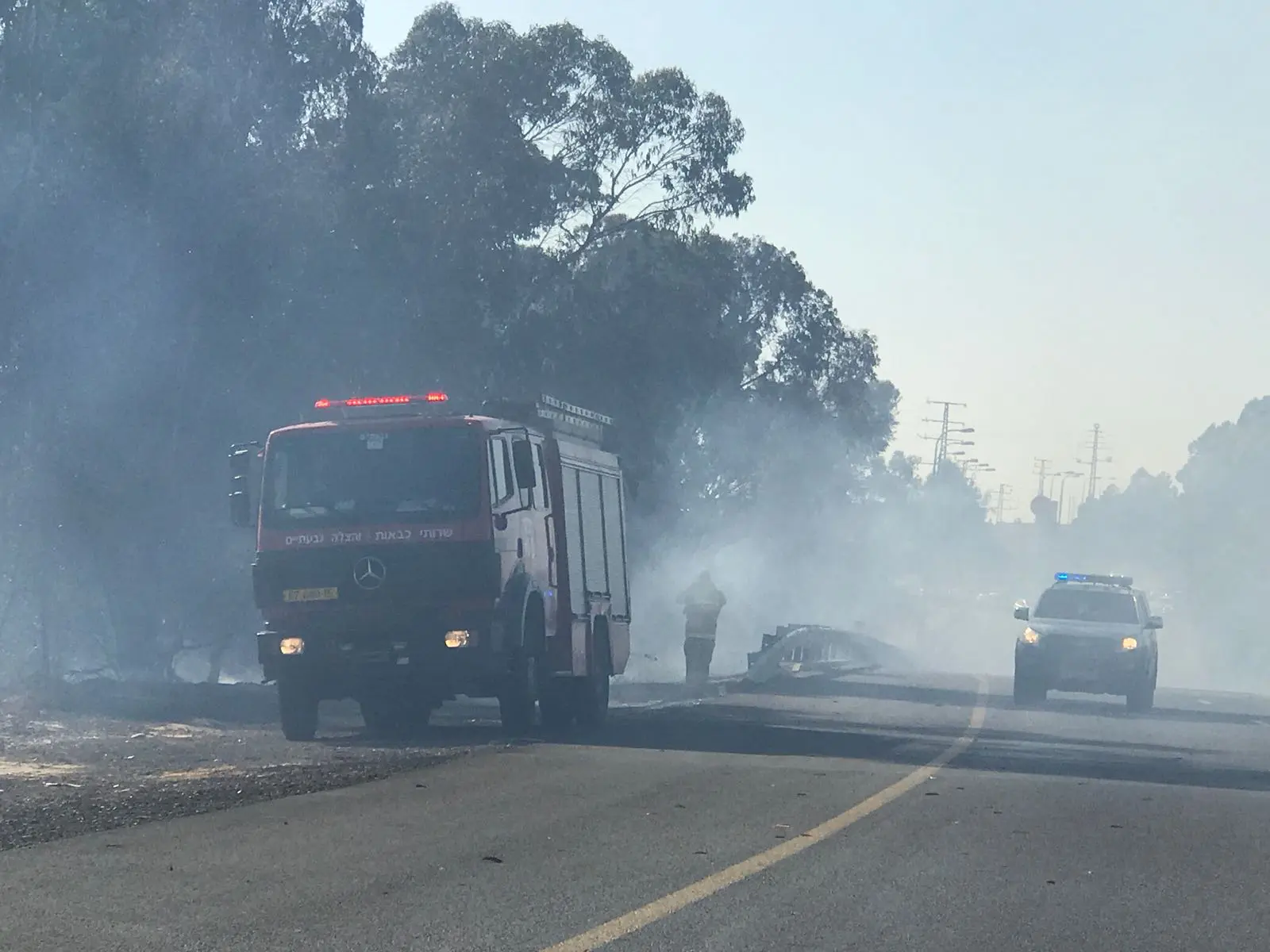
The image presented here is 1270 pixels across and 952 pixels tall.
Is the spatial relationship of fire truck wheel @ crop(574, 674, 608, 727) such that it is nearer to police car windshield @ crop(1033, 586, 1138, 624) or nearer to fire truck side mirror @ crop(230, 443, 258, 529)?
fire truck side mirror @ crop(230, 443, 258, 529)

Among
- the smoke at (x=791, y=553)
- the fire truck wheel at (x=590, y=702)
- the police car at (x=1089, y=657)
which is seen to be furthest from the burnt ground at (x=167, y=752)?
the smoke at (x=791, y=553)

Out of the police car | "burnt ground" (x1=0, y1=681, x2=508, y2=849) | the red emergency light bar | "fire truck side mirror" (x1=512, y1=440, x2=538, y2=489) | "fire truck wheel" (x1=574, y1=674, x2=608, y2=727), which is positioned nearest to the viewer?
"burnt ground" (x1=0, y1=681, x2=508, y2=849)

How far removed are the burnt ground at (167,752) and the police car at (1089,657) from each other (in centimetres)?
798

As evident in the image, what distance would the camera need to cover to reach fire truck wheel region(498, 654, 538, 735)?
17.4 m

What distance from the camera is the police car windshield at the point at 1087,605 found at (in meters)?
28.1

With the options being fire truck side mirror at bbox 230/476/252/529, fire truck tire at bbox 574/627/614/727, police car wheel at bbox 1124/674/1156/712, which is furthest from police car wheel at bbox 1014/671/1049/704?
fire truck side mirror at bbox 230/476/252/529

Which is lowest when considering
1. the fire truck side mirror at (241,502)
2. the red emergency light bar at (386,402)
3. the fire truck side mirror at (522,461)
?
the fire truck side mirror at (241,502)

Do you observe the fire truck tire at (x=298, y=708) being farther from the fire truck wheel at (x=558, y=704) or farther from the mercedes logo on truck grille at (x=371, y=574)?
the fire truck wheel at (x=558, y=704)

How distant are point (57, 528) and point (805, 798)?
20.6 metres

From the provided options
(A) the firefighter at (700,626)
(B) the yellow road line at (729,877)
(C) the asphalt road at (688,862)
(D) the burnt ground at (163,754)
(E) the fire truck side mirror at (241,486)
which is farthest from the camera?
(A) the firefighter at (700,626)

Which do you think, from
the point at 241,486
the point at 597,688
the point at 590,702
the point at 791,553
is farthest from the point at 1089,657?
the point at 791,553

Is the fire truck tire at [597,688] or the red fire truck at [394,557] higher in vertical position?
the red fire truck at [394,557]

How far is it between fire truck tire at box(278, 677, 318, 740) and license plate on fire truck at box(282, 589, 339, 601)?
0.83 meters

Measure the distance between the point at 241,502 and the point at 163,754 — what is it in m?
2.60
